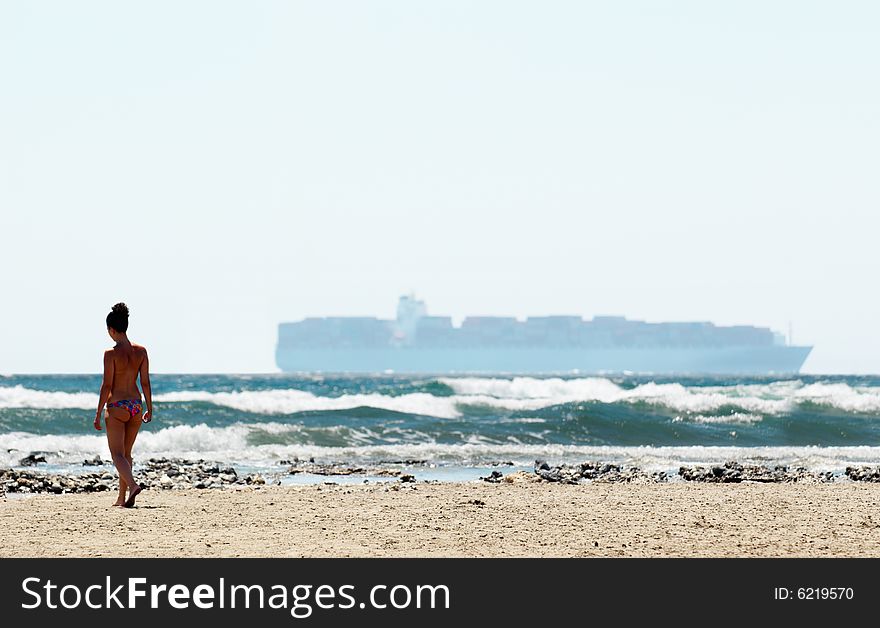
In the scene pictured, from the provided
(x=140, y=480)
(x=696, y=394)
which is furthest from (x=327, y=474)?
(x=696, y=394)

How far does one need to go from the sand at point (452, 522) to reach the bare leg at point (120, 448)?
240 mm

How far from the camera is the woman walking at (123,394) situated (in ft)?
28.1

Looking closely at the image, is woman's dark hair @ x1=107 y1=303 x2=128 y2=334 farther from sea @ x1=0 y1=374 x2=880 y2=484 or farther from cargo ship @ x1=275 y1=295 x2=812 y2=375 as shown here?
cargo ship @ x1=275 y1=295 x2=812 y2=375

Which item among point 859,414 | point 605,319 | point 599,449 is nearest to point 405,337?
point 605,319

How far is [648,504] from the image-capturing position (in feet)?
29.6

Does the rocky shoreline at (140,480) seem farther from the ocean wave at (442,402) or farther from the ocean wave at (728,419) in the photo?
the ocean wave at (442,402)

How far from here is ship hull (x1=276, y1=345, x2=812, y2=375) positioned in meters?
142

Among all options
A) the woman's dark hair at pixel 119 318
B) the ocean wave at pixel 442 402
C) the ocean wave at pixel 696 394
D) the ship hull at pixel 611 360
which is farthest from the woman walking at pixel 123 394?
the ship hull at pixel 611 360

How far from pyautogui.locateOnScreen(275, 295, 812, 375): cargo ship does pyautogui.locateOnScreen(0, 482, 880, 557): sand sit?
131 metres

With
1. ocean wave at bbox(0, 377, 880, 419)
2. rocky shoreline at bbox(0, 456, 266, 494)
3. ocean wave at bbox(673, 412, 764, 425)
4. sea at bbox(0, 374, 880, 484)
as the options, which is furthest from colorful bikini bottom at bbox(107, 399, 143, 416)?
ocean wave at bbox(0, 377, 880, 419)

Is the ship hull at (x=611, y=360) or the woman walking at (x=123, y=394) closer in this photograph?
the woman walking at (x=123, y=394)

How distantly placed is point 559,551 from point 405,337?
143788 millimetres

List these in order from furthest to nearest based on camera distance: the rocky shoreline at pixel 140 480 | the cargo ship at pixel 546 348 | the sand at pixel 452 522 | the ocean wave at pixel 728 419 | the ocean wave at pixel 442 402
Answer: the cargo ship at pixel 546 348 → the ocean wave at pixel 442 402 → the ocean wave at pixel 728 419 → the rocky shoreline at pixel 140 480 → the sand at pixel 452 522
